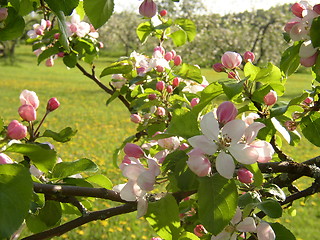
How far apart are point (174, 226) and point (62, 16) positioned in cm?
47

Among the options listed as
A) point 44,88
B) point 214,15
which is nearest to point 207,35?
point 214,15

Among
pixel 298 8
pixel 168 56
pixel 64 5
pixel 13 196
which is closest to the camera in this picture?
pixel 13 196

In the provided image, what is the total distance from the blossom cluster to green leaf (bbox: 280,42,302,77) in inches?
1.4

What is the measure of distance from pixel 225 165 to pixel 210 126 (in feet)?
0.25

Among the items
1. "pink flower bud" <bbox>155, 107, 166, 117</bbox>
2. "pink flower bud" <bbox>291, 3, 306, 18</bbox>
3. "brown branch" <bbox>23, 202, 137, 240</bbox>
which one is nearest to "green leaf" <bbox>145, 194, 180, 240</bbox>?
"brown branch" <bbox>23, 202, 137, 240</bbox>

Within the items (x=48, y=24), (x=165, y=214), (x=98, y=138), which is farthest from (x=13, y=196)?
(x=98, y=138)

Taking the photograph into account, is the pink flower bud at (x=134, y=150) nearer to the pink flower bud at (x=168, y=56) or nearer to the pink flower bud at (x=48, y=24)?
the pink flower bud at (x=168, y=56)

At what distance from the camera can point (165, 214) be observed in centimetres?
86

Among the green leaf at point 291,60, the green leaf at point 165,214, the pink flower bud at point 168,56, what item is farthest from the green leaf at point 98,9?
the pink flower bud at point 168,56

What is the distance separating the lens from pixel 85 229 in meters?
4.66

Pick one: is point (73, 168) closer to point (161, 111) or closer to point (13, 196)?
point (13, 196)

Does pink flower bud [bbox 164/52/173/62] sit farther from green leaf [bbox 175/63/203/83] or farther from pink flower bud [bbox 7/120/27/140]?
pink flower bud [bbox 7/120/27/140]

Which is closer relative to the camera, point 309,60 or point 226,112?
point 226,112

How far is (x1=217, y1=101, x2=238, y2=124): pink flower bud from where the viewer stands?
821 millimetres
